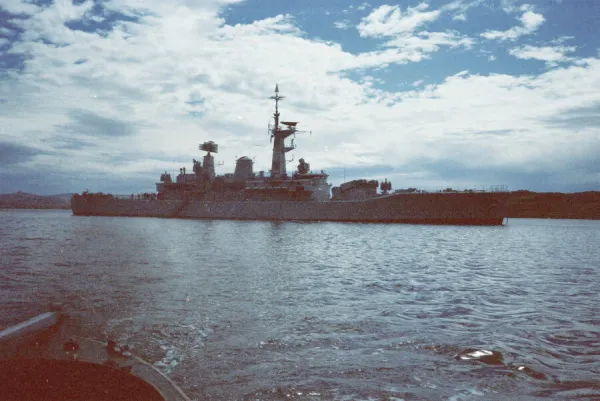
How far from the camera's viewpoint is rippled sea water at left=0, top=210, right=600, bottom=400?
470cm

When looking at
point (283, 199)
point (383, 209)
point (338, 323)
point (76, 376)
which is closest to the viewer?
point (76, 376)

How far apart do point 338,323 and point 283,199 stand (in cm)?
4742

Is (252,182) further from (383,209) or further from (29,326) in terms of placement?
(29,326)

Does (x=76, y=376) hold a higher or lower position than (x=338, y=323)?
higher

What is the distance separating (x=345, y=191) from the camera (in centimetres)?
5378

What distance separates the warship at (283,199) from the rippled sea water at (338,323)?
105ft

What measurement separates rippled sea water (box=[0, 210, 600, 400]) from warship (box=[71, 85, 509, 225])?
1265 inches

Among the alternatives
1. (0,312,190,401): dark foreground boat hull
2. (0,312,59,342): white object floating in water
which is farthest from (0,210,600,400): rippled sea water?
(0,312,59,342): white object floating in water

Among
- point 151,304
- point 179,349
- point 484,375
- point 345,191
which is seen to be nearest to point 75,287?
point 151,304

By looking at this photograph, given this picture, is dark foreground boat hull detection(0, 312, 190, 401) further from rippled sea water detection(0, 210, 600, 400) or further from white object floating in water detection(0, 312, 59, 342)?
rippled sea water detection(0, 210, 600, 400)

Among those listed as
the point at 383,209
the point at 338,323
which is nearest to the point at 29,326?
the point at 338,323

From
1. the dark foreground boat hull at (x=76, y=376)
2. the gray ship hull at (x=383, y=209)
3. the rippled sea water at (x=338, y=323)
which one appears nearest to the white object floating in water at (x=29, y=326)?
the dark foreground boat hull at (x=76, y=376)

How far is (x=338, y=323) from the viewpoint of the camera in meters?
7.27

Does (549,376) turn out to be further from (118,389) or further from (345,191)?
(345,191)
